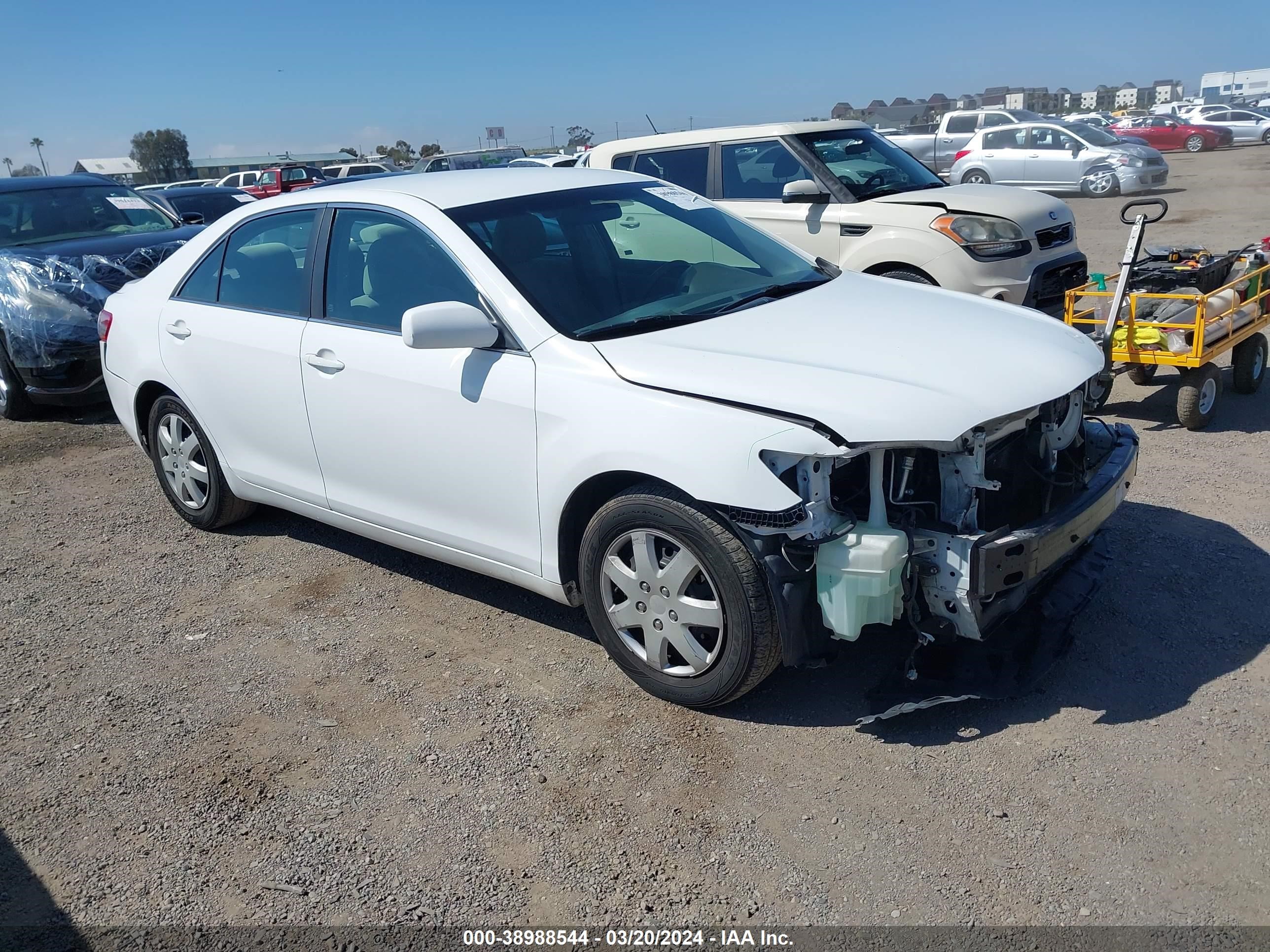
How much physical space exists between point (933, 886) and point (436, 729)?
5.68 feet

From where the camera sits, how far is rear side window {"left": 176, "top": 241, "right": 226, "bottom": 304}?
4.94 metres

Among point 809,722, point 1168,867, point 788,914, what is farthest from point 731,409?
point 1168,867

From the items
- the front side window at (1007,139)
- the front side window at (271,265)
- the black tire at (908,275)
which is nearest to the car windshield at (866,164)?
the black tire at (908,275)

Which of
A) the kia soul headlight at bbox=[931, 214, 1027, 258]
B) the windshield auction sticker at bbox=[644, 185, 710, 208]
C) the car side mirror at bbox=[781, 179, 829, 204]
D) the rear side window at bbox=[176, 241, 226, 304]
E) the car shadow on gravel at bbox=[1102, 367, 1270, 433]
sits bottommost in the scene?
the car shadow on gravel at bbox=[1102, 367, 1270, 433]

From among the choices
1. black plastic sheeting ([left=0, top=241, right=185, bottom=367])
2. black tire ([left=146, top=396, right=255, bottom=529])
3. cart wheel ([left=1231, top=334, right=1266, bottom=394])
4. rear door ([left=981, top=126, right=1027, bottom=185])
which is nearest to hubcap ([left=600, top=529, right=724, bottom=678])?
black tire ([left=146, top=396, right=255, bottom=529])

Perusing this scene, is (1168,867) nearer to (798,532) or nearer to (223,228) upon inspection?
(798,532)

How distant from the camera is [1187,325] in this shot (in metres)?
5.93

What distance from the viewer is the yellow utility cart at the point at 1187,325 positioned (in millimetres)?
5781

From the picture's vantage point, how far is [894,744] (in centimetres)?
331

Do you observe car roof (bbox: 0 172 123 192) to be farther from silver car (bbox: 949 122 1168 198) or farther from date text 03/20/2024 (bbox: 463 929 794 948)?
silver car (bbox: 949 122 1168 198)

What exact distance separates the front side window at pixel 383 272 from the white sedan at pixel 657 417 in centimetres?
1

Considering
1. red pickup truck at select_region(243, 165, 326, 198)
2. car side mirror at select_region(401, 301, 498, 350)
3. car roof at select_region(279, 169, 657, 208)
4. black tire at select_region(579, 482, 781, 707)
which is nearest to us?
black tire at select_region(579, 482, 781, 707)

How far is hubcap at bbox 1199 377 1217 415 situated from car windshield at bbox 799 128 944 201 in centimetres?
288

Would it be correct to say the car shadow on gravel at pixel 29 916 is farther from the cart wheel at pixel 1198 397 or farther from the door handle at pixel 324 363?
the cart wheel at pixel 1198 397
